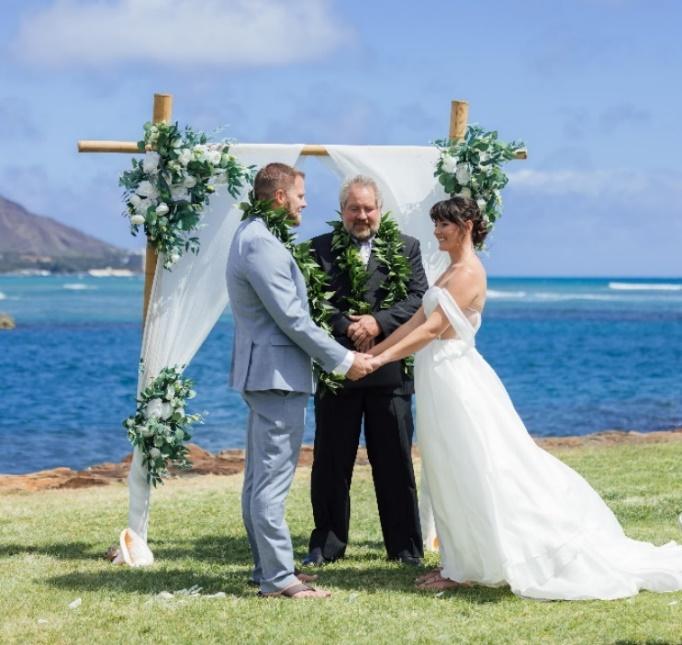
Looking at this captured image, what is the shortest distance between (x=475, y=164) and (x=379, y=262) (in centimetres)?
104

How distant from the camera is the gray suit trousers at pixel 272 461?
6.13 metres

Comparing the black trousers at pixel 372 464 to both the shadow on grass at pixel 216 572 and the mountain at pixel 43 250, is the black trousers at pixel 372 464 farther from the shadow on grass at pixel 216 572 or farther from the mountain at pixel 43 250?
the mountain at pixel 43 250

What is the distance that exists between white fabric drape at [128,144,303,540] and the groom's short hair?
1.44 meters

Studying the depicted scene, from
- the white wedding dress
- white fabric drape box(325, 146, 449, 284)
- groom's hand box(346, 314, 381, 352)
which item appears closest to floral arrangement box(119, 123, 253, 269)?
white fabric drape box(325, 146, 449, 284)

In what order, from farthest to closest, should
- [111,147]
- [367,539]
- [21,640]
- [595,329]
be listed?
[595,329] → [367,539] → [111,147] → [21,640]

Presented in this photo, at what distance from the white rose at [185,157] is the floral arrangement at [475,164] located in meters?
1.57

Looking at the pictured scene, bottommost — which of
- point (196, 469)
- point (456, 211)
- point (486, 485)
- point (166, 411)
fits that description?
point (196, 469)

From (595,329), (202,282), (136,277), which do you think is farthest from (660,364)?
(136,277)

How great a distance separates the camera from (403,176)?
800 cm

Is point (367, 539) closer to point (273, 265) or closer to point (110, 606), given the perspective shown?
point (110, 606)

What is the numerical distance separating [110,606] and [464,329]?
2.30 m

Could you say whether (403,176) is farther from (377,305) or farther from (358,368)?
(358,368)

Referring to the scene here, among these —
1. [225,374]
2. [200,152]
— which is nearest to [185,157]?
[200,152]

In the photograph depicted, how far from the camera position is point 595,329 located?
190 ft
